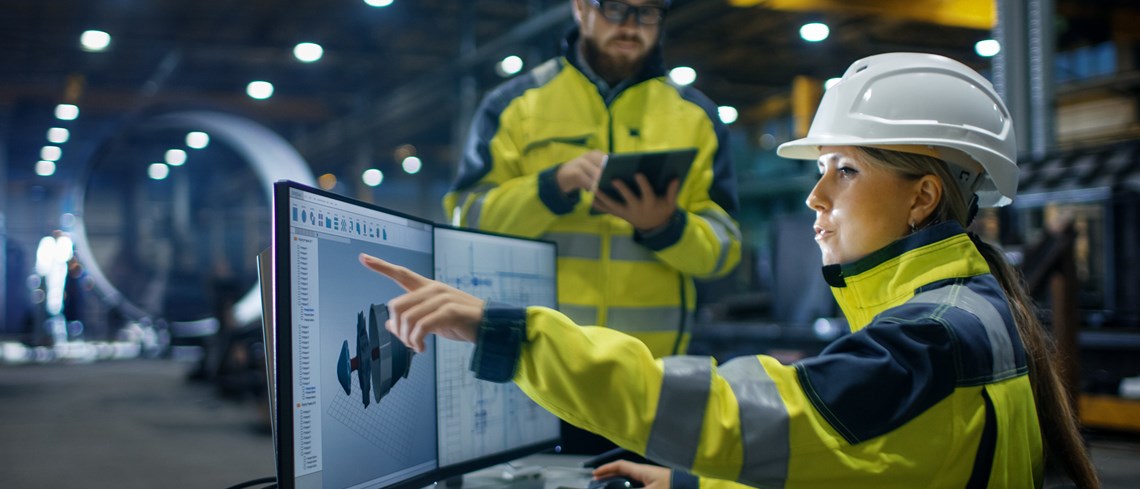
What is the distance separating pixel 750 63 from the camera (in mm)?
12633

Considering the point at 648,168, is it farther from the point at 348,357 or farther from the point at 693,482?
the point at 348,357

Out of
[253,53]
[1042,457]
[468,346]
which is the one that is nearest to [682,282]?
[468,346]

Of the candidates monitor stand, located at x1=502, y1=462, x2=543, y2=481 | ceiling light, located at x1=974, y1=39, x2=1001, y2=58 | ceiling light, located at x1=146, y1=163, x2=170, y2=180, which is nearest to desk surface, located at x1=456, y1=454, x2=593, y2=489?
monitor stand, located at x1=502, y1=462, x2=543, y2=481

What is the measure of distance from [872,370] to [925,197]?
0.84ft

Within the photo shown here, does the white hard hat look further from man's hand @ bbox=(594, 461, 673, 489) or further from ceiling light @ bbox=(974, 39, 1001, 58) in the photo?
ceiling light @ bbox=(974, 39, 1001, 58)

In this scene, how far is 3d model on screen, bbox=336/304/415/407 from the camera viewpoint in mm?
859

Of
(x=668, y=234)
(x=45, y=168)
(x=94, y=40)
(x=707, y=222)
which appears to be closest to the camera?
(x=668, y=234)

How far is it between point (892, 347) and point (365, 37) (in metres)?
12.8

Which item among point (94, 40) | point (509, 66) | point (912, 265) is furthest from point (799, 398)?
point (94, 40)

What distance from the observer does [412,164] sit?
65.4 ft

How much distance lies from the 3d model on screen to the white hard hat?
1.56 ft

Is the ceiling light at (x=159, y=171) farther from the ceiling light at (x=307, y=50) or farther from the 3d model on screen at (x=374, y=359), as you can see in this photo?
the 3d model on screen at (x=374, y=359)

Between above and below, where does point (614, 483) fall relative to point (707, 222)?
below

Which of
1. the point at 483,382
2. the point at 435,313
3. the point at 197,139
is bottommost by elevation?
the point at 483,382
